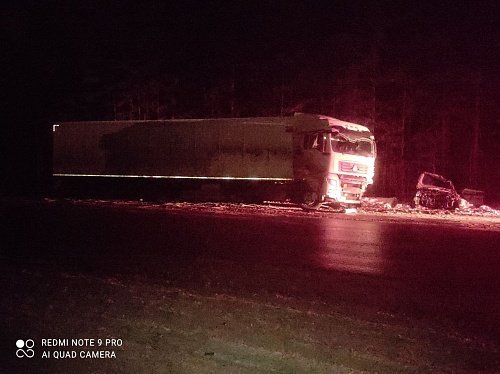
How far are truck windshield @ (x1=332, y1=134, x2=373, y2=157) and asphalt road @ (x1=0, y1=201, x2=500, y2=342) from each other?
14.4ft

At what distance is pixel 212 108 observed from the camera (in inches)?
1474

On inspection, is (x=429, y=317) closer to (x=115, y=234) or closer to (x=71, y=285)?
(x=71, y=285)

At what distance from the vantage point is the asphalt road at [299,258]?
763cm

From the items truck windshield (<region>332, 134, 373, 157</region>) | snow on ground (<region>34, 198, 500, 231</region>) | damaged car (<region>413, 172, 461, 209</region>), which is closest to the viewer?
snow on ground (<region>34, 198, 500, 231</region>)

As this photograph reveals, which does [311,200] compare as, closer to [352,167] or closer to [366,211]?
[352,167]

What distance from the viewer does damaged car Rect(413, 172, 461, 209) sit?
78.2 ft

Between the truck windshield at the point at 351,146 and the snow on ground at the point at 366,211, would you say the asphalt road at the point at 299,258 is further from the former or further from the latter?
the truck windshield at the point at 351,146

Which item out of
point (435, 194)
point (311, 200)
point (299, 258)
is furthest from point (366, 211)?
point (299, 258)

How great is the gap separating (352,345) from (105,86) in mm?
37234

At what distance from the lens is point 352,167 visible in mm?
21703

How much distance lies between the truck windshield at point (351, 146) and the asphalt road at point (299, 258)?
4.39 m

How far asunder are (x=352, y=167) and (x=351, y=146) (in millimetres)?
831

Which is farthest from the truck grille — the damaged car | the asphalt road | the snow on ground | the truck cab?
the asphalt road

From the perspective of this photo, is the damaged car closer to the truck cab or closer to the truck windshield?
the truck cab
